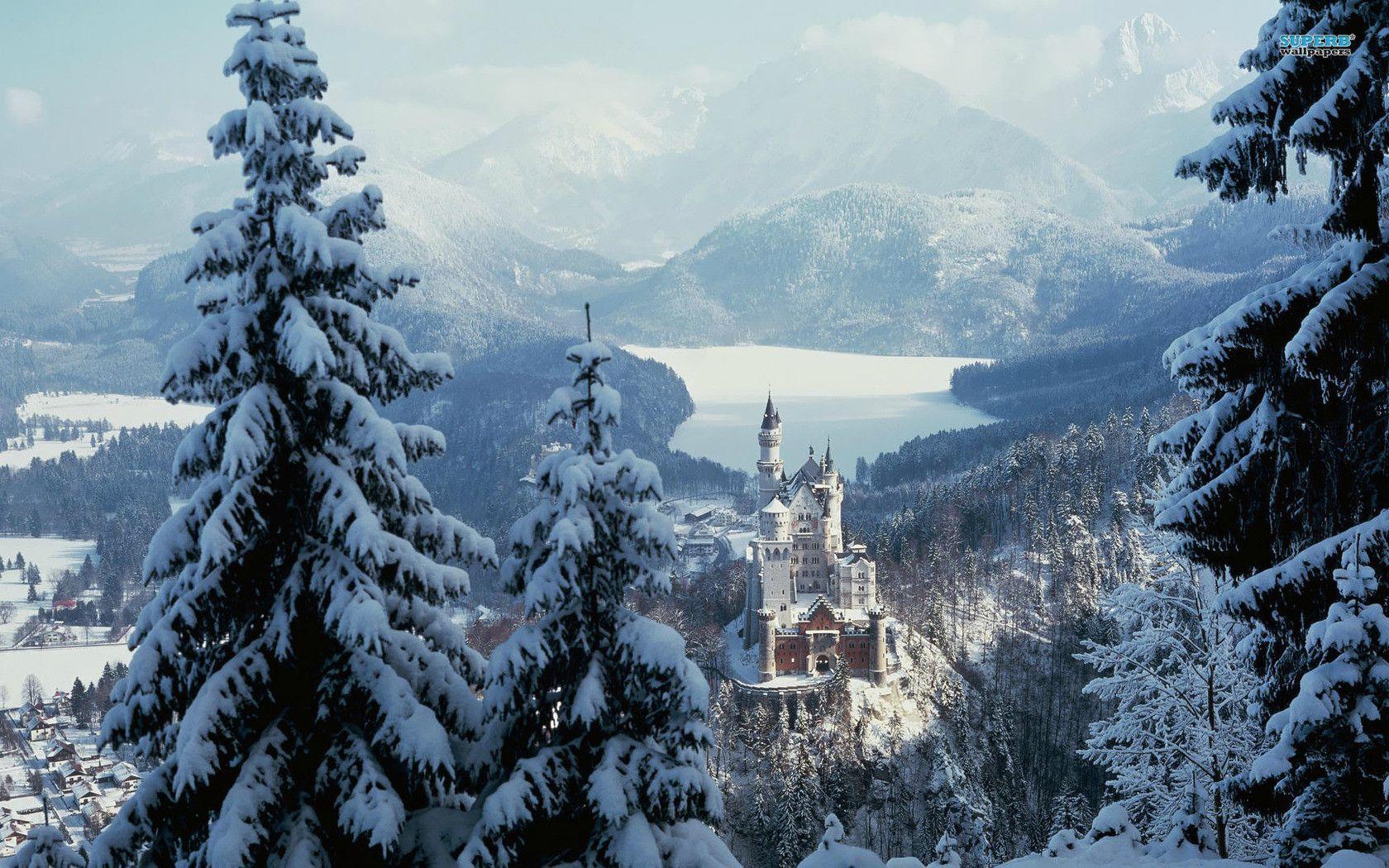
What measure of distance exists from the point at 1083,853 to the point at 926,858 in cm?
4707

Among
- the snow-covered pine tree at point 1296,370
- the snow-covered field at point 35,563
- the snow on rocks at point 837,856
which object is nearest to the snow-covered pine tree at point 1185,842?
the snow-covered pine tree at point 1296,370

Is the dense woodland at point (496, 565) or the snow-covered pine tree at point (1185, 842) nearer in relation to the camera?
the dense woodland at point (496, 565)

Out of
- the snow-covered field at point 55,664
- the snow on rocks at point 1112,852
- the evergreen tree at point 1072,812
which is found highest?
the snow on rocks at point 1112,852

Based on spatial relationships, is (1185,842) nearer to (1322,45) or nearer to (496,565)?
(496,565)

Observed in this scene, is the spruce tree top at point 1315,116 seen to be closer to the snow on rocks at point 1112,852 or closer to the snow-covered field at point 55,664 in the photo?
the snow on rocks at point 1112,852

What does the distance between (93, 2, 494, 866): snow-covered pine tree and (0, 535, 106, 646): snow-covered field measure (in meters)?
121

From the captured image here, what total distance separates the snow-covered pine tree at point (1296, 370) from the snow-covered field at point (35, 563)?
126 meters

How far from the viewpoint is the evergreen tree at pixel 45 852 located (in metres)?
11.4

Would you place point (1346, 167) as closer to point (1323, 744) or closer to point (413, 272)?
point (1323, 744)

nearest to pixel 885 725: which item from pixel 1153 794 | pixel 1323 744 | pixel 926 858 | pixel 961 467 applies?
pixel 926 858

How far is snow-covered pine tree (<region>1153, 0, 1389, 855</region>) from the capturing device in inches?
435

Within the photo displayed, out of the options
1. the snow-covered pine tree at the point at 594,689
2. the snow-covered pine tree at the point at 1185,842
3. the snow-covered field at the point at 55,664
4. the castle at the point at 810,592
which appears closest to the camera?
the snow-covered pine tree at the point at 594,689

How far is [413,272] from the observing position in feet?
40.5

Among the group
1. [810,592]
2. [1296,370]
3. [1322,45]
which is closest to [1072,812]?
[810,592]
